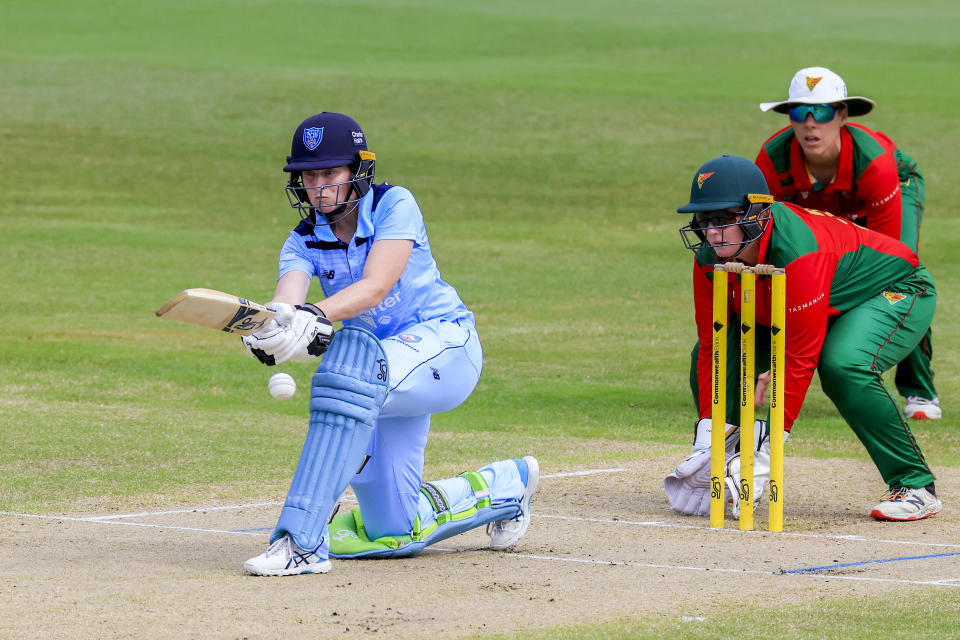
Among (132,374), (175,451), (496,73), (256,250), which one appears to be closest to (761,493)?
(175,451)

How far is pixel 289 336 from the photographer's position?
5.28m

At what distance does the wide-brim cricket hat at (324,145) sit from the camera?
18.8ft

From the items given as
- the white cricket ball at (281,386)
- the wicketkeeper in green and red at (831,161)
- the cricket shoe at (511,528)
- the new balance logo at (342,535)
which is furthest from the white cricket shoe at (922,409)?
the white cricket ball at (281,386)

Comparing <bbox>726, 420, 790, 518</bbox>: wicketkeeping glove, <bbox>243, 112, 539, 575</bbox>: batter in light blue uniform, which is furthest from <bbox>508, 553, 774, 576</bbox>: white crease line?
<bbox>726, 420, 790, 518</bbox>: wicketkeeping glove

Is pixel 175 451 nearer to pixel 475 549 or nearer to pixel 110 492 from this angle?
pixel 110 492

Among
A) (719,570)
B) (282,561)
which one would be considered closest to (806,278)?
(719,570)

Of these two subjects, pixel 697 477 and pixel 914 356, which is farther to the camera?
pixel 914 356

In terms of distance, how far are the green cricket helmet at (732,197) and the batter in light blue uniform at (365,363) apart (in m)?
1.24

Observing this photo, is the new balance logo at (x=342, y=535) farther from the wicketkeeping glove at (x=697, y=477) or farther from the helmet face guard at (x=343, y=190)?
the wicketkeeping glove at (x=697, y=477)

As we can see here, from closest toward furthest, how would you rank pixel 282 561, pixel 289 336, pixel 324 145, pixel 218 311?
pixel 218 311 → pixel 289 336 → pixel 282 561 → pixel 324 145

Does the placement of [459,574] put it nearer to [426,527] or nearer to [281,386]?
[426,527]

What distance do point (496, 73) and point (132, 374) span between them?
2450 centimetres

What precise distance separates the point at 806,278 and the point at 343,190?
6.97 ft

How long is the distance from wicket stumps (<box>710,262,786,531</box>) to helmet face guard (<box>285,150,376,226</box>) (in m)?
1.61
